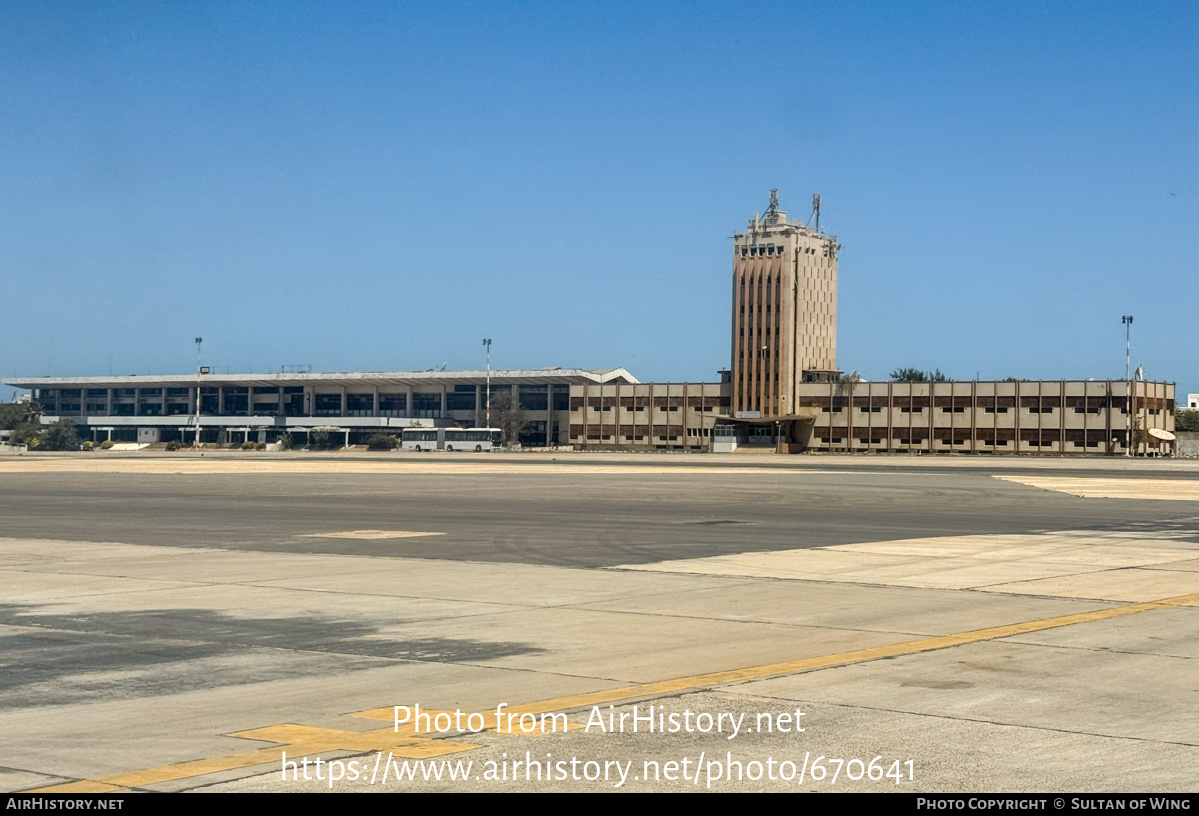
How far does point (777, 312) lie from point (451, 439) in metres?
43.5

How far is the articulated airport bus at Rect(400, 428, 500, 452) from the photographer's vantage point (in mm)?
159250

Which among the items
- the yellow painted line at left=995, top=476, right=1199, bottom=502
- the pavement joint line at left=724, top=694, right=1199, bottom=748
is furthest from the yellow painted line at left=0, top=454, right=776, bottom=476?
the pavement joint line at left=724, top=694, right=1199, bottom=748

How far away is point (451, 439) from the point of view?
16150 centimetres

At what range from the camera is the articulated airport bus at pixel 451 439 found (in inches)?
6270

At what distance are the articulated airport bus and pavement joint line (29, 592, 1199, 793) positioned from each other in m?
145

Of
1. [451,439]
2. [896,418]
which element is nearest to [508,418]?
[451,439]

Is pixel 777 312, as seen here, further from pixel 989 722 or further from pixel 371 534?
pixel 989 722

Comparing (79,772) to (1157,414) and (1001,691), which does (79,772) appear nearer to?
(1001,691)

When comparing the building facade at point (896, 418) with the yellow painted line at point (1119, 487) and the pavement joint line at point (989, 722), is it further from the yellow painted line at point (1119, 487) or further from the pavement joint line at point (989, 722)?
the pavement joint line at point (989, 722)

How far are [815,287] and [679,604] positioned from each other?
150167 millimetres

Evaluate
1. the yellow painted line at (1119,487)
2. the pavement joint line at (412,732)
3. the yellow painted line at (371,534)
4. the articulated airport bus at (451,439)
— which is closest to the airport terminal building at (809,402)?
the articulated airport bus at (451,439)

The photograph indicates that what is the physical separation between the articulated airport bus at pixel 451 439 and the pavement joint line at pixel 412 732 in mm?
144934

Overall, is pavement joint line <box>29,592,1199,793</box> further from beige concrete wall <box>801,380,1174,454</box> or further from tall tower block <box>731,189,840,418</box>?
tall tower block <box>731,189,840,418</box>

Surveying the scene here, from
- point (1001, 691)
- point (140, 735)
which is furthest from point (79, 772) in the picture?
point (1001, 691)
